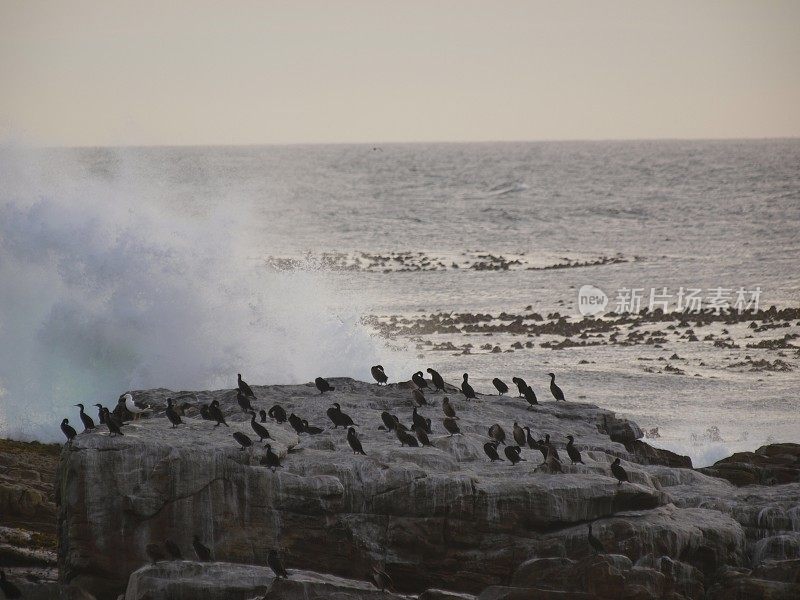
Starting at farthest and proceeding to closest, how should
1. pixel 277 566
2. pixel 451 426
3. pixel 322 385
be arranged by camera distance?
pixel 322 385 < pixel 451 426 < pixel 277 566

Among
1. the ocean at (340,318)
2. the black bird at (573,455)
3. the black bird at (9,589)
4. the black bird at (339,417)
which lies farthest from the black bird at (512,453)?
the ocean at (340,318)

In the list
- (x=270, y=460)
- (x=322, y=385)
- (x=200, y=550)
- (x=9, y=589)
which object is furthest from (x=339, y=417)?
(x=9, y=589)

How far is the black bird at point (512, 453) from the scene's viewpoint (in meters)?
19.7

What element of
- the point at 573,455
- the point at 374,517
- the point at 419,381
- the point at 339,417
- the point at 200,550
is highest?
the point at 419,381

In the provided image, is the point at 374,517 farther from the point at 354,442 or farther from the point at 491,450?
the point at 491,450

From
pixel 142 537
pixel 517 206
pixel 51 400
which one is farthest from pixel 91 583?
pixel 517 206

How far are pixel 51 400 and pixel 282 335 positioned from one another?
23.8 ft

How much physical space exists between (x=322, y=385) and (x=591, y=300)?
34081mm

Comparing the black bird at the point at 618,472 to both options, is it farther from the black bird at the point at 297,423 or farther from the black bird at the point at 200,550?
the black bird at the point at 200,550

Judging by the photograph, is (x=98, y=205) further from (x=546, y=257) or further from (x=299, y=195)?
(x=299, y=195)

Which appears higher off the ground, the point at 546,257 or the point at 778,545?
the point at 546,257

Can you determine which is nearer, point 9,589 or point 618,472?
point 9,589

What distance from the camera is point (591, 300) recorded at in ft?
184

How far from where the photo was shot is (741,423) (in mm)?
36094
